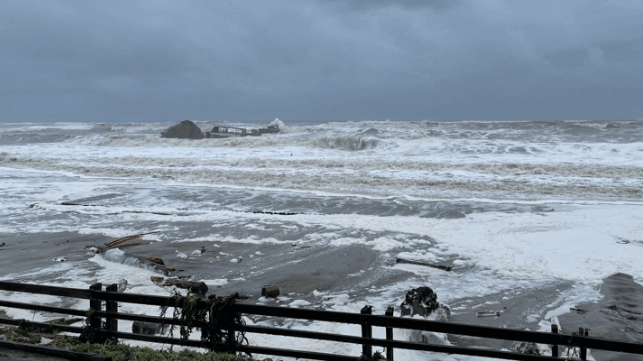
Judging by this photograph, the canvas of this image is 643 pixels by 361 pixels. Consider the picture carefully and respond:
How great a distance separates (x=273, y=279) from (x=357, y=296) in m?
1.53

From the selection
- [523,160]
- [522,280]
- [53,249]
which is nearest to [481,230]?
[522,280]

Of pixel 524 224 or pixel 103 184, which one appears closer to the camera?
pixel 524 224

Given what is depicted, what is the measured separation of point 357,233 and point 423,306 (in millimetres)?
5352

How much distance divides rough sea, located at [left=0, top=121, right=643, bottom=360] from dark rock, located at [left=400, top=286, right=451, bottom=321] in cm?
48

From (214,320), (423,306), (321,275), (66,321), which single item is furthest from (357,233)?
(214,320)

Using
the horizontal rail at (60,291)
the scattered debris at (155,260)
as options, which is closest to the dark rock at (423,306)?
the horizontal rail at (60,291)

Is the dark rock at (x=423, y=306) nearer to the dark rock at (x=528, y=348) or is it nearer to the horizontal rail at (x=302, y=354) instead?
the dark rock at (x=528, y=348)

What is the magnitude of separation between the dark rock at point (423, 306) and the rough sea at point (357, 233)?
483mm

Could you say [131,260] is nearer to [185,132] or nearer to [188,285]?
[188,285]

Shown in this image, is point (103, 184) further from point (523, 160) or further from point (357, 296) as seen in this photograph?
point (523, 160)

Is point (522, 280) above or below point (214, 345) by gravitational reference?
below

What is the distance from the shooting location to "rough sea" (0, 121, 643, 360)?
23.0 ft

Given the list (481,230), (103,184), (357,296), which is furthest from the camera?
(103,184)

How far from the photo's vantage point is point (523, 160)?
90.1 feet
